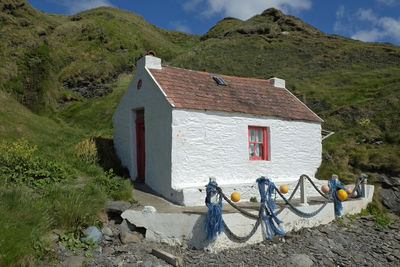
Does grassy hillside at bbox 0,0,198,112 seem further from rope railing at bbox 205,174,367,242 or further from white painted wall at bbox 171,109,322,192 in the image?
rope railing at bbox 205,174,367,242

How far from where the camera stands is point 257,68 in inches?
1326

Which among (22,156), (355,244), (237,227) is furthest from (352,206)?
(22,156)

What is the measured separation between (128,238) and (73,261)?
1.34 meters

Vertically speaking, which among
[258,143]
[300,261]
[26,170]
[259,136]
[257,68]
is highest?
[257,68]

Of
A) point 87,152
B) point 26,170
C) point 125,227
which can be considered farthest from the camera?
point 87,152

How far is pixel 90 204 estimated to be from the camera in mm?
6633

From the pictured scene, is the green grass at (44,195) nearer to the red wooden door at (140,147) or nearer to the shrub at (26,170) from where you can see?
the shrub at (26,170)

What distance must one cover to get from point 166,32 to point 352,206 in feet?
210

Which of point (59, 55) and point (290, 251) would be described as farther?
point (59, 55)

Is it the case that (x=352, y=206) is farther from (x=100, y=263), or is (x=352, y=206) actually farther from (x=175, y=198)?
(x=100, y=263)

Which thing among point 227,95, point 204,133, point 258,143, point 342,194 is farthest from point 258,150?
point 342,194

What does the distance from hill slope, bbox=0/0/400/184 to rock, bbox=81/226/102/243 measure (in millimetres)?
9703

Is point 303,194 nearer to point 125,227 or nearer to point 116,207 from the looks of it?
point 125,227

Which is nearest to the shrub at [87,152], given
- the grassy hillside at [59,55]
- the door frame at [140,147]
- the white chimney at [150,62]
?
the door frame at [140,147]
